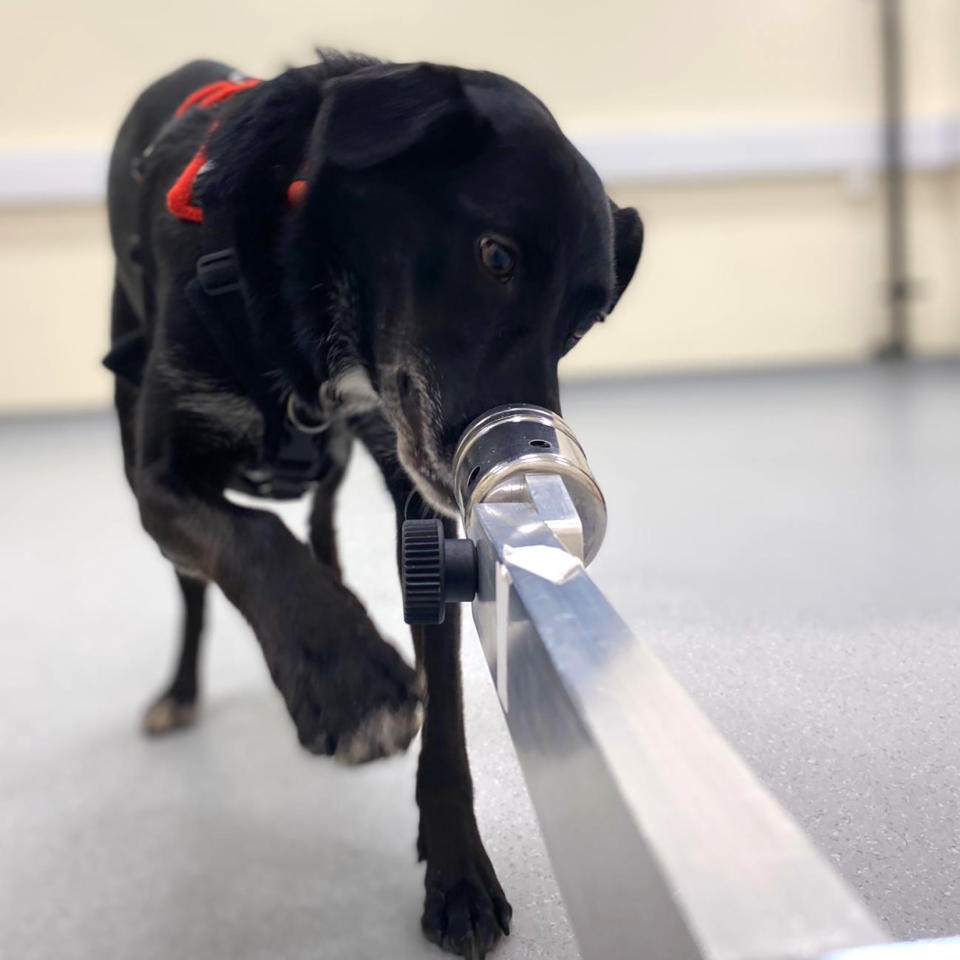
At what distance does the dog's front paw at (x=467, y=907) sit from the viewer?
0.71 metres

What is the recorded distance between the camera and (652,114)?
181 inches

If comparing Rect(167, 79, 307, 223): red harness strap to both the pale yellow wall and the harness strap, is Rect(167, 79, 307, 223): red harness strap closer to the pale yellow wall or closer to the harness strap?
the harness strap

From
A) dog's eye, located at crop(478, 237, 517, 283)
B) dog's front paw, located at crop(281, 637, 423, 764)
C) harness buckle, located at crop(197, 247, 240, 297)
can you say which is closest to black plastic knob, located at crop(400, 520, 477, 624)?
dog's front paw, located at crop(281, 637, 423, 764)

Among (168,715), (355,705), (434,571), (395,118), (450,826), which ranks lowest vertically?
(168,715)

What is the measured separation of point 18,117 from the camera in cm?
420

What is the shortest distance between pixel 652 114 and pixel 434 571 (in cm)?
438

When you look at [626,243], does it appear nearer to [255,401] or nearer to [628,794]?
[255,401]

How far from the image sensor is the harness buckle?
1.01m

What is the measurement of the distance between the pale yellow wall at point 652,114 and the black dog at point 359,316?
3374mm

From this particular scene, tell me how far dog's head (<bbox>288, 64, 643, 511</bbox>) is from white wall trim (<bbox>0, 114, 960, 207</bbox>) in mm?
3595

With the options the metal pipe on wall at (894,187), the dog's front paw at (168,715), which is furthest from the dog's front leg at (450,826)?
the metal pipe on wall at (894,187)

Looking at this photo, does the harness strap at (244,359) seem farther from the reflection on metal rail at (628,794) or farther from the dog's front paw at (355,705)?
the reflection on metal rail at (628,794)

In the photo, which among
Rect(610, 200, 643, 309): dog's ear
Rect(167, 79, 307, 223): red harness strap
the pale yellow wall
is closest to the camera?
Rect(167, 79, 307, 223): red harness strap

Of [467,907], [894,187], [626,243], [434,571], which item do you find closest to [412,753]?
[467,907]
